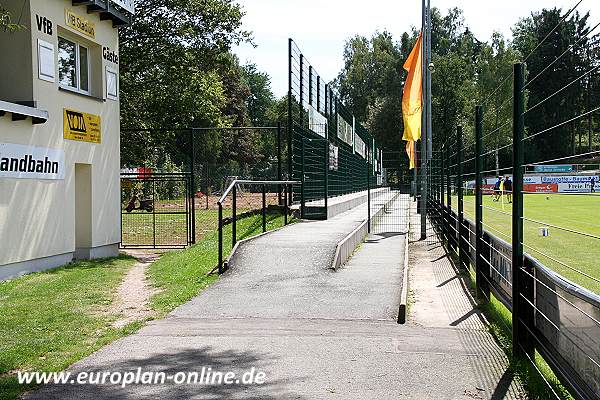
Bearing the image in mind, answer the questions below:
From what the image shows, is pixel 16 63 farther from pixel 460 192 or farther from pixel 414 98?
pixel 414 98

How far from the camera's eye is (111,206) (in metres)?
16.9

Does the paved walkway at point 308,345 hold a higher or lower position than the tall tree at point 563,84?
lower

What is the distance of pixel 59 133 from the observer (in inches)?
559

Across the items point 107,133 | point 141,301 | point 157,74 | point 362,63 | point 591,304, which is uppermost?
point 362,63

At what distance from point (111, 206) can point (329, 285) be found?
329 inches

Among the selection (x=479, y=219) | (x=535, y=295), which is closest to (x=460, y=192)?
(x=479, y=219)

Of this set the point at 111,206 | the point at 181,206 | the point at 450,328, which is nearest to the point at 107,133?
the point at 111,206

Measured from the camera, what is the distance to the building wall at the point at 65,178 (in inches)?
492

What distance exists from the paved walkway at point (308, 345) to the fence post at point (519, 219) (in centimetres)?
39

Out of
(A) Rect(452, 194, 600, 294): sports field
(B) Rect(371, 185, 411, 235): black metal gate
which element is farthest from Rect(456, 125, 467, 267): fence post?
(B) Rect(371, 185, 411, 235): black metal gate

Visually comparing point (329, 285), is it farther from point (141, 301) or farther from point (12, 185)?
point (12, 185)

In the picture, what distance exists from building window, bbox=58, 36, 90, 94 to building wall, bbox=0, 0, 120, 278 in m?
0.17

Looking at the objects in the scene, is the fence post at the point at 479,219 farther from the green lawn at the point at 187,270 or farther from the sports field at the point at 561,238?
the green lawn at the point at 187,270

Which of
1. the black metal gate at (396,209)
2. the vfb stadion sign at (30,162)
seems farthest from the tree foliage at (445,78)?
the vfb stadion sign at (30,162)
